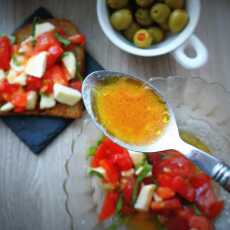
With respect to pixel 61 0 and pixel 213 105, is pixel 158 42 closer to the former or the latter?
pixel 213 105

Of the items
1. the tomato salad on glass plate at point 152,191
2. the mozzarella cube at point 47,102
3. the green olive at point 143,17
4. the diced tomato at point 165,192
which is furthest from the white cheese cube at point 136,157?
the green olive at point 143,17

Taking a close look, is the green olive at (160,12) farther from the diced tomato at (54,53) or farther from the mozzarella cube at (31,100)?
the mozzarella cube at (31,100)

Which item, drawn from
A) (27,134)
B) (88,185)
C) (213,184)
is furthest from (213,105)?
(27,134)

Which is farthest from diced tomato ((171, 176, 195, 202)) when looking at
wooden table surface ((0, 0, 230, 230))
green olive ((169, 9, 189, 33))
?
green olive ((169, 9, 189, 33))

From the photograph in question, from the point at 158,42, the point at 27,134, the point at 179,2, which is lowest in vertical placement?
the point at 27,134

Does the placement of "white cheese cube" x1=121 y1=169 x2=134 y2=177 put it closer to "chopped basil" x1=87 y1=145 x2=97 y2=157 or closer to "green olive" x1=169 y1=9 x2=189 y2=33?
"chopped basil" x1=87 y1=145 x2=97 y2=157

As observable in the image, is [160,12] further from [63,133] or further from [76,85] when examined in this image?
[63,133]
